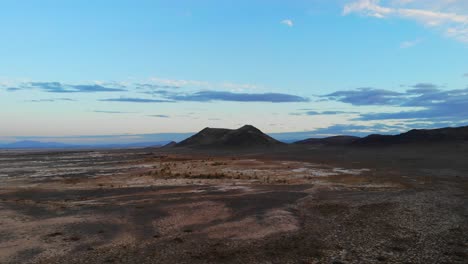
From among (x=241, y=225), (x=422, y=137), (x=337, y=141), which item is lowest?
(x=241, y=225)

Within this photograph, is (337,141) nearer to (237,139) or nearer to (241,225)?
(237,139)

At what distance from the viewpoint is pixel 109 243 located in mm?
14852

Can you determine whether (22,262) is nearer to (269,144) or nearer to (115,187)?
(115,187)

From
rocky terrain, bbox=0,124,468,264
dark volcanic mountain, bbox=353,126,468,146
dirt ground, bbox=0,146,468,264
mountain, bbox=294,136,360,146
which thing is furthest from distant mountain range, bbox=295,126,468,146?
dirt ground, bbox=0,146,468,264

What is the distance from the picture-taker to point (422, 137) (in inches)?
3878

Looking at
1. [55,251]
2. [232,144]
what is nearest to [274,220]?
[55,251]

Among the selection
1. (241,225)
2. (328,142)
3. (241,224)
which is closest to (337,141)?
(328,142)

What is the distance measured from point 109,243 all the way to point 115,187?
642 inches

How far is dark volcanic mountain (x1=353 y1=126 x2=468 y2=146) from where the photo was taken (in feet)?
303

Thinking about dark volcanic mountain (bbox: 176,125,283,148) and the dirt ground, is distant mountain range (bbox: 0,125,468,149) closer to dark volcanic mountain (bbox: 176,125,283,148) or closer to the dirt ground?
dark volcanic mountain (bbox: 176,125,283,148)

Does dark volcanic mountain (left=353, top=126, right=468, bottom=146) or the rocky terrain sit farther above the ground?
dark volcanic mountain (left=353, top=126, right=468, bottom=146)

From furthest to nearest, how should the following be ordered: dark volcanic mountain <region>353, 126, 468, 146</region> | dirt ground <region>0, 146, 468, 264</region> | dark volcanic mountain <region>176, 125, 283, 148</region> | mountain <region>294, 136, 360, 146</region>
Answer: mountain <region>294, 136, 360, 146</region> → dark volcanic mountain <region>176, 125, 283, 148</region> → dark volcanic mountain <region>353, 126, 468, 146</region> → dirt ground <region>0, 146, 468, 264</region>

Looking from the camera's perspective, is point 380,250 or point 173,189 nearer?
point 380,250

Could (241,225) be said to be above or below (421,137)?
below
